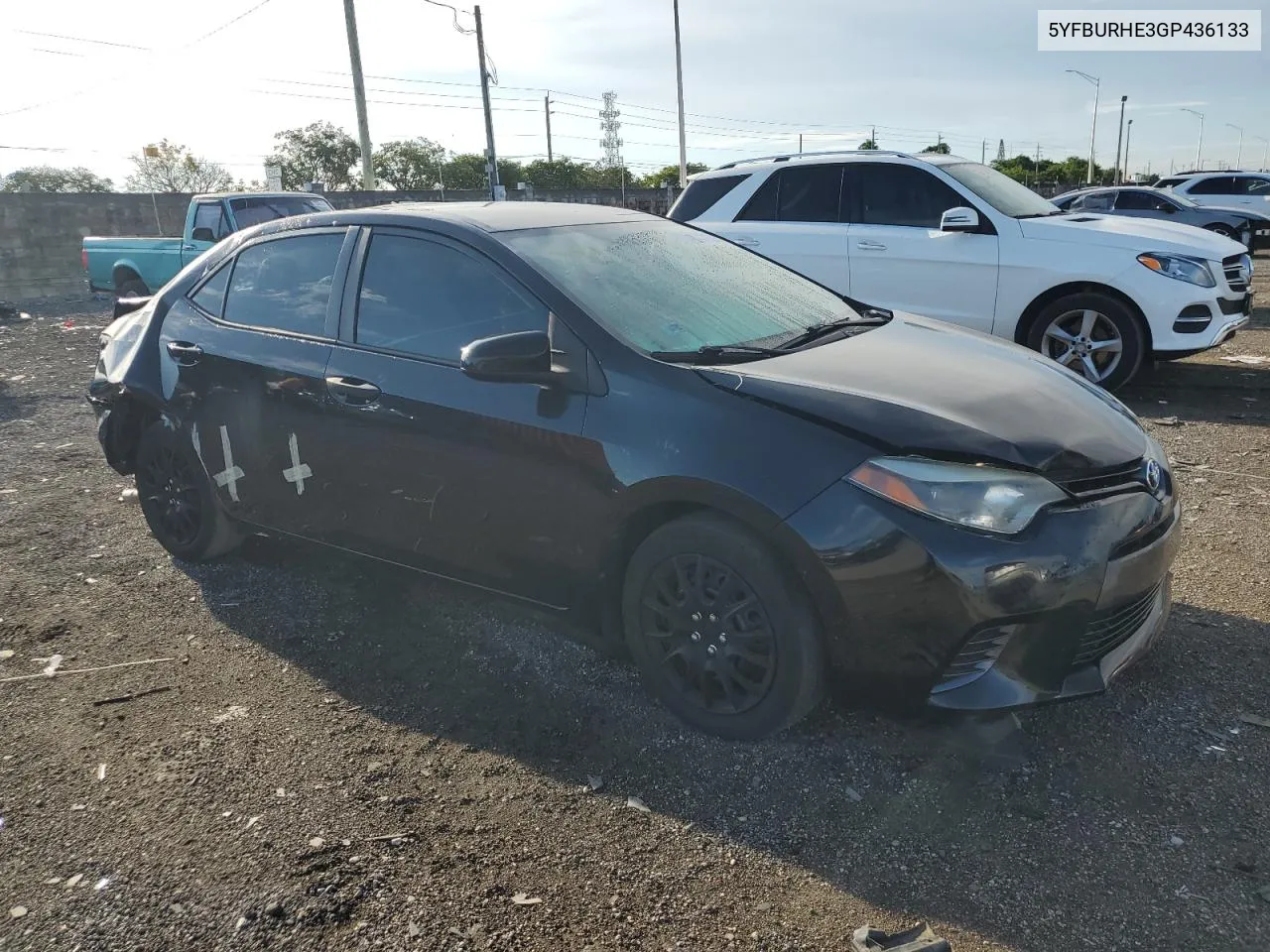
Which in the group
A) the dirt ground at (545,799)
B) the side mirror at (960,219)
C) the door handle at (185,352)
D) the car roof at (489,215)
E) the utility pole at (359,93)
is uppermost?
the utility pole at (359,93)

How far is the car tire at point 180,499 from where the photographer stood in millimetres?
4391

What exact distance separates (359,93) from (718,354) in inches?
1131

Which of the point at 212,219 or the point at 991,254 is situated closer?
the point at 991,254

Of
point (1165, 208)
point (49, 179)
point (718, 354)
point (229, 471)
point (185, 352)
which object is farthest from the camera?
point (49, 179)

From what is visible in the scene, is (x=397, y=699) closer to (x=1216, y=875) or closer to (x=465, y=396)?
(x=465, y=396)

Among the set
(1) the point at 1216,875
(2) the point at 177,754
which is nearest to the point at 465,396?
(2) the point at 177,754

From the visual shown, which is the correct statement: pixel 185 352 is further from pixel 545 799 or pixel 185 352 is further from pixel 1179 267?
pixel 1179 267

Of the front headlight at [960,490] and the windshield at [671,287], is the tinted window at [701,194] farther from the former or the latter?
the front headlight at [960,490]

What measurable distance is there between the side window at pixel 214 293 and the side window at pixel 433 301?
39.4 inches

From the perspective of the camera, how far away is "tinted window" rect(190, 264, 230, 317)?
4285 millimetres

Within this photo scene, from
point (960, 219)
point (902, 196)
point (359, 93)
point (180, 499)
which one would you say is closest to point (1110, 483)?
point (180, 499)

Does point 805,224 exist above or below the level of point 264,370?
above

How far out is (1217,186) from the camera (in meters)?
22.4

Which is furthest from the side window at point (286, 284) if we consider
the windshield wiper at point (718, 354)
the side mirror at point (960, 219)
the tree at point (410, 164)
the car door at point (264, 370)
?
the tree at point (410, 164)
